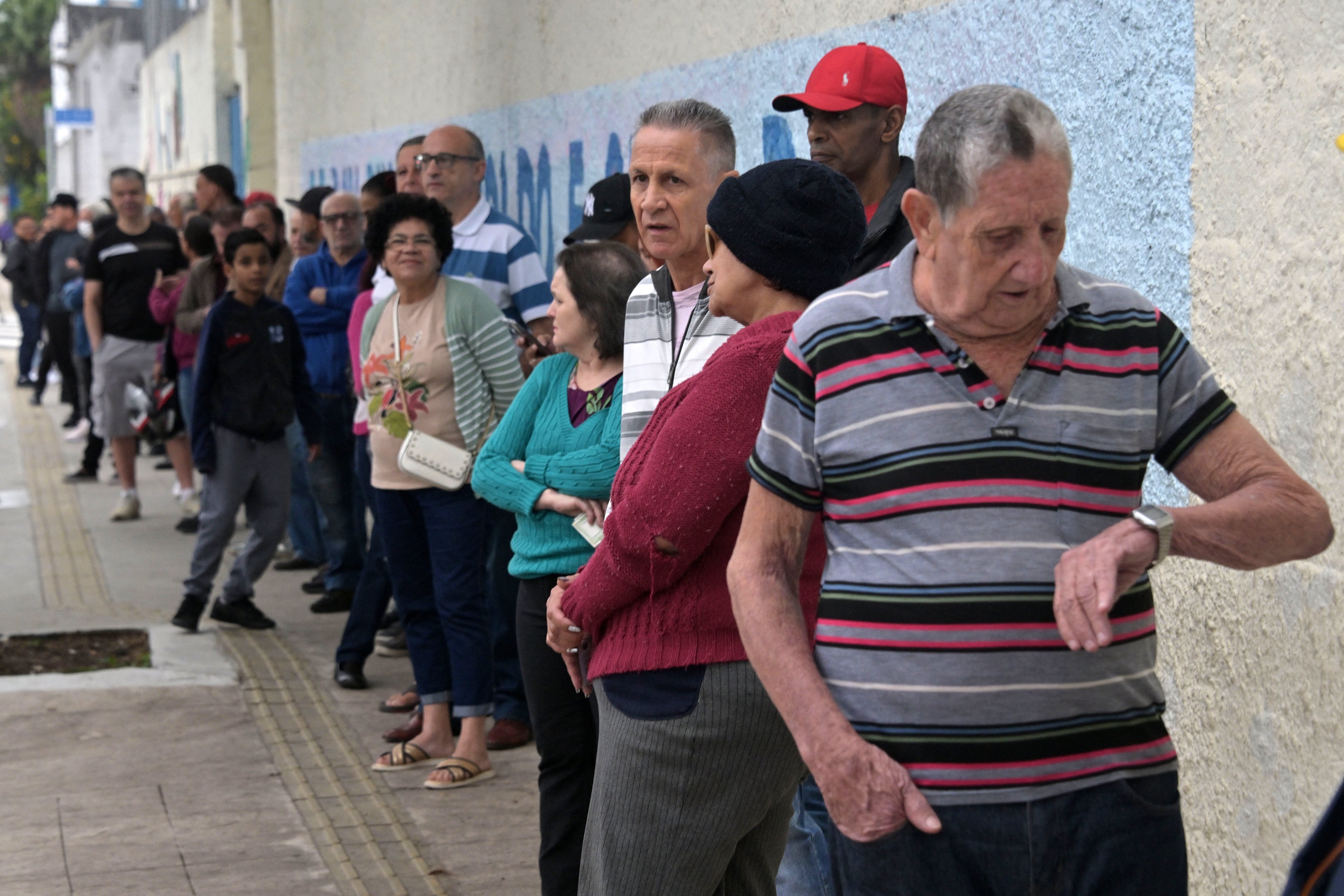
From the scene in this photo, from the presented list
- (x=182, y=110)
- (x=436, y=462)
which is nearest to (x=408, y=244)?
(x=436, y=462)

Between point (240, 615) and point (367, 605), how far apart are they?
1334mm

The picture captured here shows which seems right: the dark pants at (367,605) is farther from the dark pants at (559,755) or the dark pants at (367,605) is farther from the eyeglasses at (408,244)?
the dark pants at (559,755)

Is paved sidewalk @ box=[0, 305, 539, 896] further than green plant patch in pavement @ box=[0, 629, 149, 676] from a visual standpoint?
No

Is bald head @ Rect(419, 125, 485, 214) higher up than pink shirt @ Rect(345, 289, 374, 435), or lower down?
higher up

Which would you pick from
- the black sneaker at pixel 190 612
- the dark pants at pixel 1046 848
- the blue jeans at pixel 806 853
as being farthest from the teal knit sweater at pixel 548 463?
the black sneaker at pixel 190 612

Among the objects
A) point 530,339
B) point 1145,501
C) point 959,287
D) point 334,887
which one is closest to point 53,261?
point 530,339

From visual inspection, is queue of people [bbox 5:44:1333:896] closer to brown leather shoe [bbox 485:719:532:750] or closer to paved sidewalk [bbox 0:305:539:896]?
paved sidewalk [bbox 0:305:539:896]

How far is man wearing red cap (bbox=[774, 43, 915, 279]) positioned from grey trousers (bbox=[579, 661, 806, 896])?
1538 mm

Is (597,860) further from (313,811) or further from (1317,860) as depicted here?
(313,811)

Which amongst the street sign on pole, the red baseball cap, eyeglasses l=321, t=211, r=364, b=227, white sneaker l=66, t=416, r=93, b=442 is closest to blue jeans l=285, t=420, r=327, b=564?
eyeglasses l=321, t=211, r=364, b=227

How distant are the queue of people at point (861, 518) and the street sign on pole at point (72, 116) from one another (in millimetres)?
40699

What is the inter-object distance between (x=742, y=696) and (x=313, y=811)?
2.90 metres

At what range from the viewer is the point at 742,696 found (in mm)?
2529

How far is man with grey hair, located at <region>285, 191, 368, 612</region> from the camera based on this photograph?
759 centimetres
